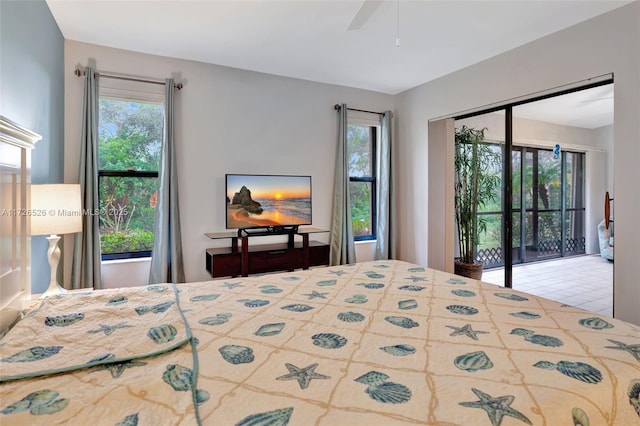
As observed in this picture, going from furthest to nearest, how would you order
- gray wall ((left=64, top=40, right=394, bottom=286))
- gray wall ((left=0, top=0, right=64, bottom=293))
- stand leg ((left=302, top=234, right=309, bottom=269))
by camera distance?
stand leg ((left=302, top=234, right=309, bottom=269))
gray wall ((left=64, top=40, right=394, bottom=286))
gray wall ((left=0, top=0, right=64, bottom=293))

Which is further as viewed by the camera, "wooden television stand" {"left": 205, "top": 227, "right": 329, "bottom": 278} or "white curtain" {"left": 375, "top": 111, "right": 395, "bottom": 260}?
"white curtain" {"left": 375, "top": 111, "right": 395, "bottom": 260}

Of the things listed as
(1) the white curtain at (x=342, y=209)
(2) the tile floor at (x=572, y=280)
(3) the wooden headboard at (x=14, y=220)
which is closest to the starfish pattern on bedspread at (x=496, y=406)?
(3) the wooden headboard at (x=14, y=220)

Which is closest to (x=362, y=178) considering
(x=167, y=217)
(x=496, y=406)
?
(x=167, y=217)

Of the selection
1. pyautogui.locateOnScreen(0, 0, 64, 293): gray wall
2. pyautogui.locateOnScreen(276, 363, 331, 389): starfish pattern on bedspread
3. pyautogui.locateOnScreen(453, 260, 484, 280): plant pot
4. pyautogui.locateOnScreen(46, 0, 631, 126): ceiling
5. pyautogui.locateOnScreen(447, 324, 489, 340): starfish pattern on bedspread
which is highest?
pyautogui.locateOnScreen(46, 0, 631, 126): ceiling

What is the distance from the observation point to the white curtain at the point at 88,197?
311cm

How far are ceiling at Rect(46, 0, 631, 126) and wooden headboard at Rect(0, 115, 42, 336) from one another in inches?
62.5

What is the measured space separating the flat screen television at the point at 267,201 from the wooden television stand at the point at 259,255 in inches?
5.0

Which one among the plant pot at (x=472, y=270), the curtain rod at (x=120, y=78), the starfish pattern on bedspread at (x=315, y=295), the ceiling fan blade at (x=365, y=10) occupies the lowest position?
the plant pot at (x=472, y=270)

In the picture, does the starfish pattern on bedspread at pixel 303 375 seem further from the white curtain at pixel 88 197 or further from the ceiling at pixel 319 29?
the white curtain at pixel 88 197

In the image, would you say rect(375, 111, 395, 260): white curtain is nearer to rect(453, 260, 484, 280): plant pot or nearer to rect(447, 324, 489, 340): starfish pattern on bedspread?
rect(453, 260, 484, 280): plant pot

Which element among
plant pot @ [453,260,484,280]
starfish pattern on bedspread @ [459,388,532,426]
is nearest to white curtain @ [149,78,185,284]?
starfish pattern on bedspread @ [459,388,532,426]

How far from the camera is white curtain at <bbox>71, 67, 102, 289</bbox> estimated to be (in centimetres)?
311

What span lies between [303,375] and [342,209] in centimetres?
340

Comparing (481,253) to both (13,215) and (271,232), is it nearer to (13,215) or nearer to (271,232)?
(271,232)
